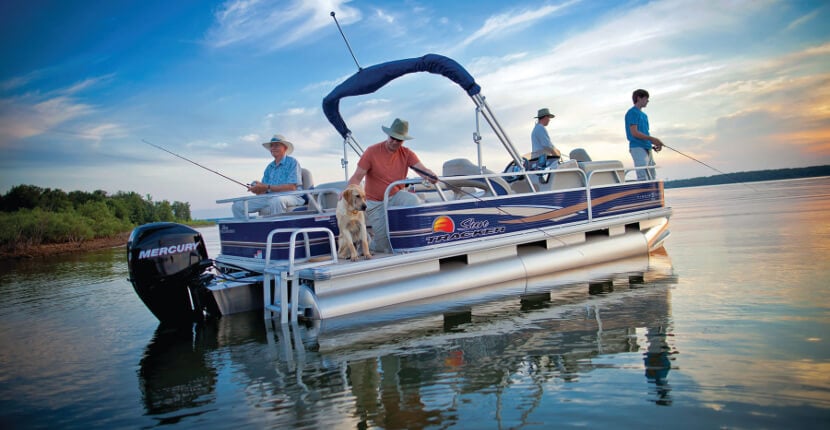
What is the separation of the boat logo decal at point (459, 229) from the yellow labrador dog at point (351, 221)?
0.82m

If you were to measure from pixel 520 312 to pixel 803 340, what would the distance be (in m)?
2.37

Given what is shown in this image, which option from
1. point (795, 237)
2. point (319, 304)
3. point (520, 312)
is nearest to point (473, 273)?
point (520, 312)

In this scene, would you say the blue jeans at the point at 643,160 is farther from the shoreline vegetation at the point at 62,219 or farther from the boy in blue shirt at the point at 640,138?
the shoreline vegetation at the point at 62,219

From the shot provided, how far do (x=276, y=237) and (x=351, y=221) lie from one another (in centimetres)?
103

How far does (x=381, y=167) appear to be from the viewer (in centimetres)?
629

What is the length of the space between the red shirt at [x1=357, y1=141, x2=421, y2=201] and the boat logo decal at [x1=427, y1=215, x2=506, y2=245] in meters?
0.71

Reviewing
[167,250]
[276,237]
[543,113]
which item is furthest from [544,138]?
[167,250]

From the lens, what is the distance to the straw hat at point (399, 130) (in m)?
6.09

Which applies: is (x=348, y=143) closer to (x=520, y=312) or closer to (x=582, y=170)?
(x=582, y=170)

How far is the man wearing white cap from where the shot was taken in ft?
22.5

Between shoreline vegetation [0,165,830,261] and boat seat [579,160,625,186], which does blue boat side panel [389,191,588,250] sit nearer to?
boat seat [579,160,625,186]

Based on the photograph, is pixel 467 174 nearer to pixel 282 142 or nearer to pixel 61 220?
pixel 282 142

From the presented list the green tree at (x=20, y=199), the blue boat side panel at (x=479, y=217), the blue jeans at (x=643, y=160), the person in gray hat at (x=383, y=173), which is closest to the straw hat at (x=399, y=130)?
the person in gray hat at (x=383, y=173)

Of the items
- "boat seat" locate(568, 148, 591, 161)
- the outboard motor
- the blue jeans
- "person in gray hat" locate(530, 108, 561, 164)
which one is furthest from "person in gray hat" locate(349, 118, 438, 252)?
the blue jeans
